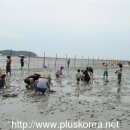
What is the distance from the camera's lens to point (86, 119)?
14266mm

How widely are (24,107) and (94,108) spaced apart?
3.40 m

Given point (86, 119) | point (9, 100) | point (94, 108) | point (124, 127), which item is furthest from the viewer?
point (9, 100)

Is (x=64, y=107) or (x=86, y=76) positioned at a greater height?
(x=86, y=76)

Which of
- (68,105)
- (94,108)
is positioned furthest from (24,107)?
(94,108)

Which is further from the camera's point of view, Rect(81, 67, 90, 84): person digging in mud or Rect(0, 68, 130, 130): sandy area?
Rect(81, 67, 90, 84): person digging in mud

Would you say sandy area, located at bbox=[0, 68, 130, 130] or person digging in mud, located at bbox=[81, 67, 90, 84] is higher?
person digging in mud, located at bbox=[81, 67, 90, 84]

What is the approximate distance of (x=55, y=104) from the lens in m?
17.8

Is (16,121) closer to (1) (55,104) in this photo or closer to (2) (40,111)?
(2) (40,111)

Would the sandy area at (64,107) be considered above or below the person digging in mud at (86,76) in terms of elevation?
below

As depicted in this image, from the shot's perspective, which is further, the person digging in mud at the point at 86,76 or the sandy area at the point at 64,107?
the person digging in mud at the point at 86,76

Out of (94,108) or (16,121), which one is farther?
(94,108)

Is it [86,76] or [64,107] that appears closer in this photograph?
[64,107]

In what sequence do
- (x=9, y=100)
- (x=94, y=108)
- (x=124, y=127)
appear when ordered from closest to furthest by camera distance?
(x=124, y=127) → (x=94, y=108) → (x=9, y=100)

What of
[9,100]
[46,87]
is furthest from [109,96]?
[9,100]
